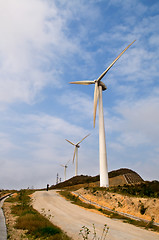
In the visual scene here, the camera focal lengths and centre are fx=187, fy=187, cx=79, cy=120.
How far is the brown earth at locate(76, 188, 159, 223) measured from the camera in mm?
19656

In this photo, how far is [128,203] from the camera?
23516mm

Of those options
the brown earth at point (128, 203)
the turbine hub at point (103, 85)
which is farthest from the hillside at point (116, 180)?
the turbine hub at point (103, 85)

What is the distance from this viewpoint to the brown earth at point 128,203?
19656 mm

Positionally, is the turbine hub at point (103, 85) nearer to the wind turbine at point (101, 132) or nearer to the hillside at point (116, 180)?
the wind turbine at point (101, 132)

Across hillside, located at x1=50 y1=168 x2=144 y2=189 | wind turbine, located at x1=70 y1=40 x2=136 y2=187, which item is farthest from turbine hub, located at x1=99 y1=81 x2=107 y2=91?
hillside, located at x1=50 y1=168 x2=144 y2=189

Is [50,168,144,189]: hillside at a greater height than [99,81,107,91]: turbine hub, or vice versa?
[99,81,107,91]: turbine hub

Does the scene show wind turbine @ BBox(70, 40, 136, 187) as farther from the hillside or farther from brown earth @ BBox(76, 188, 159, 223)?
the hillside

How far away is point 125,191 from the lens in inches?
1159

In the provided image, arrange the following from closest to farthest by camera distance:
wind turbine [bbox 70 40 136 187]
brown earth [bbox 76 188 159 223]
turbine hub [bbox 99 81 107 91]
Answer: brown earth [bbox 76 188 159 223] < wind turbine [bbox 70 40 136 187] < turbine hub [bbox 99 81 107 91]

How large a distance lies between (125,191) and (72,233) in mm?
19144

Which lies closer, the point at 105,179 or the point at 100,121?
the point at 105,179

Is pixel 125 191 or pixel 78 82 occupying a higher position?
pixel 78 82

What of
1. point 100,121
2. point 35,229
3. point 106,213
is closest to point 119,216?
point 106,213

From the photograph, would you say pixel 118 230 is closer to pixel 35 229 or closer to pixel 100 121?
pixel 35 229
